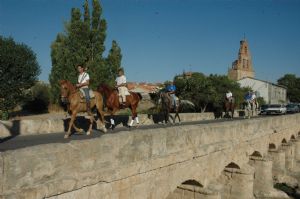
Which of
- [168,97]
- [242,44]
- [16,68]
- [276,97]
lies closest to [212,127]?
[168,97]

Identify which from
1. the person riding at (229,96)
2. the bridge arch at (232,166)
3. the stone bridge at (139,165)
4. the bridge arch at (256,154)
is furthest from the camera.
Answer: the person riding at (229,96)

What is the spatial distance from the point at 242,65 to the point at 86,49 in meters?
87.6

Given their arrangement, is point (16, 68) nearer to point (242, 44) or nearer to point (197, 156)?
point (197, 156)

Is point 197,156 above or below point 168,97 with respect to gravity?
below

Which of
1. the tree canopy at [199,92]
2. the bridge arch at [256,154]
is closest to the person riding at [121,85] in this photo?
the bridge arch at [256,154]

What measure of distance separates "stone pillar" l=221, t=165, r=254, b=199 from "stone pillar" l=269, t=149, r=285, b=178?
8452 millimetres

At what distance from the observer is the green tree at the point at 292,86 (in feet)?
367

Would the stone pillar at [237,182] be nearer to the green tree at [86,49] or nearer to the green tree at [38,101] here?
the green tree at [86,49]

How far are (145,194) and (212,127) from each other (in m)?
4.52

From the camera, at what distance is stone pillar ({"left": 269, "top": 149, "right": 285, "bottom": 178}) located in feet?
75.7

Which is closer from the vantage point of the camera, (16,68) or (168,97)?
(168,97)

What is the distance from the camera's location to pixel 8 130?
10.3 meters

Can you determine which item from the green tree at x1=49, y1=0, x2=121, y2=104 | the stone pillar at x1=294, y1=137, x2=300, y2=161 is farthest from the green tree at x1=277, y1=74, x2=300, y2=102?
the green tree at x1=49, y1=0, x2=121, y2=104

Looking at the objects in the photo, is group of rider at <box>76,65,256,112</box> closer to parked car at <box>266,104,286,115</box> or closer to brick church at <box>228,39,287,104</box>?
parked car at <box>266,104,286,115</box>
